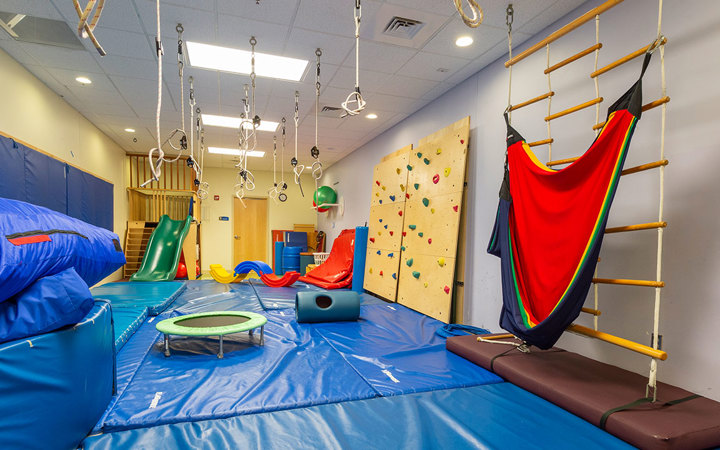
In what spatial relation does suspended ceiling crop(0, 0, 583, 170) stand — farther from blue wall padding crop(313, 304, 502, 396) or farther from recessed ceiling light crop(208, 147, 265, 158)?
blue wall padding crop(313, 304, 502, 396)

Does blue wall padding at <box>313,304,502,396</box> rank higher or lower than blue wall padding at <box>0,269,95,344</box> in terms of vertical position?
lower

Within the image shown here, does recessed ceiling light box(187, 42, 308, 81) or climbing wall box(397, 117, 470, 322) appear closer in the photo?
recessed ceiling light box(187, 42, 308, 81)

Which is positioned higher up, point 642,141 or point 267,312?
point 642,141

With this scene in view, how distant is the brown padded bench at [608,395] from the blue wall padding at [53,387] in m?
2.34

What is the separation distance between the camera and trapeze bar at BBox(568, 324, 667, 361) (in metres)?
1.90

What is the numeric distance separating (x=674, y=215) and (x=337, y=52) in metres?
→ 3.15

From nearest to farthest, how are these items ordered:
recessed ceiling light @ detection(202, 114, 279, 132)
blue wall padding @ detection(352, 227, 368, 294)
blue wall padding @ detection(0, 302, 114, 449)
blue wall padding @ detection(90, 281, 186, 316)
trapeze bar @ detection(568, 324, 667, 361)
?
blue wall padding @ detection(0, 302, 114, 449) < trapeze bar @ detection(568, 324, 667, 361) < blue wall padding @ detection(90, 281, 186, 316) < recessed ceiling light @ detection(202, 114, 279, 132) < blue wall padding @ detection(352, 227, 368, 294)

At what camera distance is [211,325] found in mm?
3297

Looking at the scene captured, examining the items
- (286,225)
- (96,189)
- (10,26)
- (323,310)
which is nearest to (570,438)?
(323,310)

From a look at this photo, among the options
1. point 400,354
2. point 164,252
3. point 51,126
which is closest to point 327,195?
point 164,252

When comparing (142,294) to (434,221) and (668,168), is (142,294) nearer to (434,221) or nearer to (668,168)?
(434,221)

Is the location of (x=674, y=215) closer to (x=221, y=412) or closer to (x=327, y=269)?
(x=221, y=412)

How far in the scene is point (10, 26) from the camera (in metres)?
3.38

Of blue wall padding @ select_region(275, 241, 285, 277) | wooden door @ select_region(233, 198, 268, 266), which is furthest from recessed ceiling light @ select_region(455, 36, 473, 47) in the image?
wooden door @ select_region(233, 198, 268, 266)
